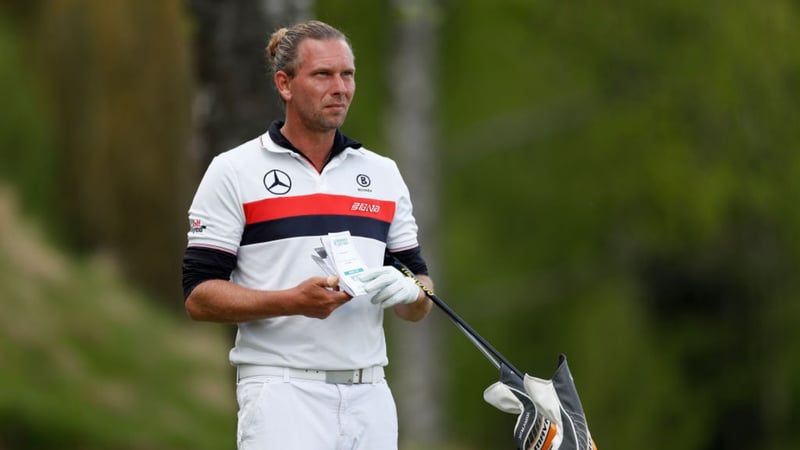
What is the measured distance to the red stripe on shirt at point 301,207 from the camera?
445cm

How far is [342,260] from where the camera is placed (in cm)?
436

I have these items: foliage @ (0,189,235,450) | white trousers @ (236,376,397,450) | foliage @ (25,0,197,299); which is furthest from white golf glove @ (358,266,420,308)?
foliage @ (25,0,197,299)

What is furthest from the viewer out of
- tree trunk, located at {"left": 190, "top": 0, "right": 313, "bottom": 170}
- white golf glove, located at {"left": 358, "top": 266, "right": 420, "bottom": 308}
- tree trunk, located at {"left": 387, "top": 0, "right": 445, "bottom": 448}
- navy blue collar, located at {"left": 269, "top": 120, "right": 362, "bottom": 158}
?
tree trunk, located at {"left": 387, "top": 0, "right": 445, "bottom": 448}

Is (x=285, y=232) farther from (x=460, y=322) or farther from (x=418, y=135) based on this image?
(x=418, y=135)

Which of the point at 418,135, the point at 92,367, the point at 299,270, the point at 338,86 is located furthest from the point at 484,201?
the point at 299,270

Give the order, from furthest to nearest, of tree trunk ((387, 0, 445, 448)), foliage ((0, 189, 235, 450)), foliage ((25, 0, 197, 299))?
tree trunk ((387, 0, 445, 448)), foliage ((25, 0, 197, 299)), foliage ((0, 189, 235, 450))

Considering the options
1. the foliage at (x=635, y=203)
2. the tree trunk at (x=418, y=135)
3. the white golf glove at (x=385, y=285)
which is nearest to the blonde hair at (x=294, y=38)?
the white golf glove at (x=385, y=285)

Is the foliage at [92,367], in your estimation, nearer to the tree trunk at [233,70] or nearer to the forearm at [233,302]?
the tree trunk at [233,70]

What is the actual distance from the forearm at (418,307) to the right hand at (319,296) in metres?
0.41

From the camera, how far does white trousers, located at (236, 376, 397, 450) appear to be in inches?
173

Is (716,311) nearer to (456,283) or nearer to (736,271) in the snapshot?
(736,271)

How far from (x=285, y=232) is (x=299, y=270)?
121 mm

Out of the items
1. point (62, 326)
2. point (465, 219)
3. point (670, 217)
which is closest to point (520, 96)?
point (465, 219)

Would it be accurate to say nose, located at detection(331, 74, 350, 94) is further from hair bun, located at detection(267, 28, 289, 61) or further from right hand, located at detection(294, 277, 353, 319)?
right hand, located at detection(294, 277, 353, 319)
